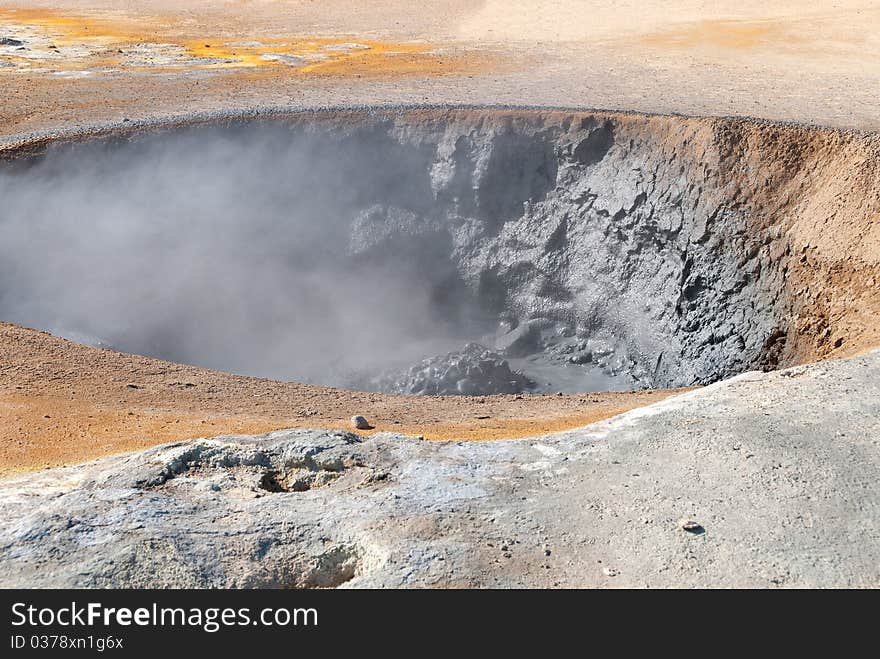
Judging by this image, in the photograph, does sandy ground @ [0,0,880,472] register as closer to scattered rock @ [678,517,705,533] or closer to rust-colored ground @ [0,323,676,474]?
rust-colored ground @ [0,323,676,474]

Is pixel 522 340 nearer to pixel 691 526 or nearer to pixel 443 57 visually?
pixel 691 526

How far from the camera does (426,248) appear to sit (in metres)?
17.0

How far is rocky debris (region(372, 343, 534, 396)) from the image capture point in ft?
44.7

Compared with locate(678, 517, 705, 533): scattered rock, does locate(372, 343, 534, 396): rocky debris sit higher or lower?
lower

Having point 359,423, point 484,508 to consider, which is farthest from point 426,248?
point 484,508

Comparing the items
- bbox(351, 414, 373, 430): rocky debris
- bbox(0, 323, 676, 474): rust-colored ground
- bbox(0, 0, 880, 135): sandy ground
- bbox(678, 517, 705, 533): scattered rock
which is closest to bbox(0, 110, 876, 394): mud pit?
bbox(0, 0, 880, 135): sandy ground

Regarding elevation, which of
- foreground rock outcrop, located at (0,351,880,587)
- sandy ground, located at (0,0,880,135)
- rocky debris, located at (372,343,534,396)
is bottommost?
rocky debris, located at (372,343,534,396)

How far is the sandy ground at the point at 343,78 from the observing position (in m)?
8.59

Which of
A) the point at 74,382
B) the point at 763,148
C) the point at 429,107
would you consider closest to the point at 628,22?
the point at 429,107

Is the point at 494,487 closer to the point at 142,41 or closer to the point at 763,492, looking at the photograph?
the point at 763,492

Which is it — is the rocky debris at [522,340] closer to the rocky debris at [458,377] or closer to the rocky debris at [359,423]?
the rocky debris at [458,377]

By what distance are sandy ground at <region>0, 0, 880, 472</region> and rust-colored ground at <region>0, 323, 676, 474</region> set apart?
28 mm

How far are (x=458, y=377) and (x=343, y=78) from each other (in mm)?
9828

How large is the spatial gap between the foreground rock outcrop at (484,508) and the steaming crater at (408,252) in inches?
265
